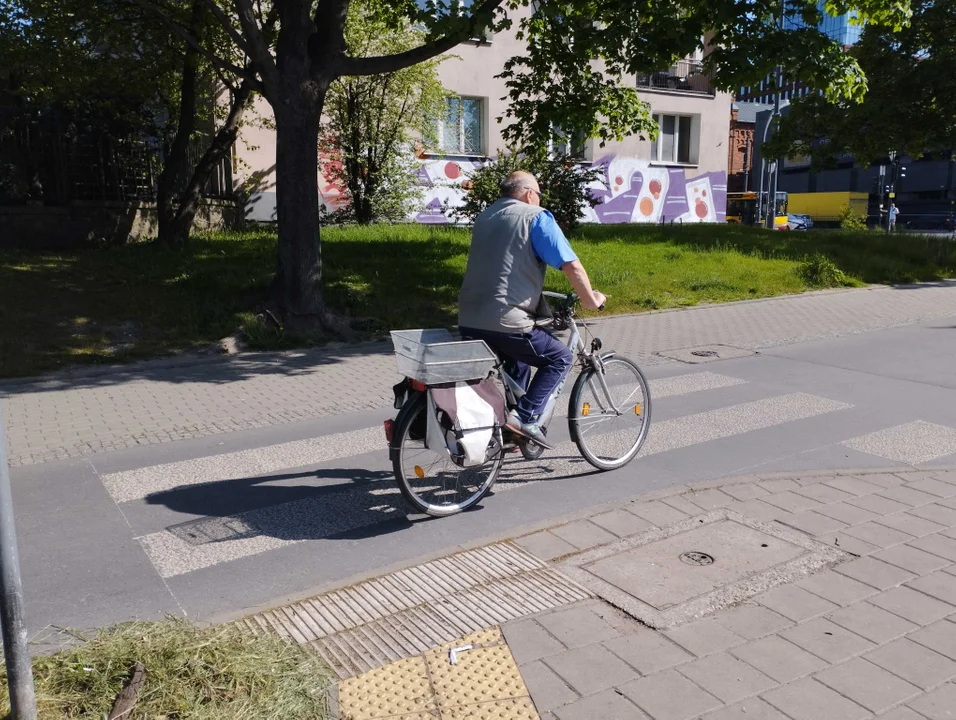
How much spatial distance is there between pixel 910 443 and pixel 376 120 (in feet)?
51.8

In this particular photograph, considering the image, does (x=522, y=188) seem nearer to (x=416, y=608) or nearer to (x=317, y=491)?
(x=317, y=491)

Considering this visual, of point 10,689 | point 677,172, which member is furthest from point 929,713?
point 677,172

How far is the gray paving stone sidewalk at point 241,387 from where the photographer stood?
23.0 ft

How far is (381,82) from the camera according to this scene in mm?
19453

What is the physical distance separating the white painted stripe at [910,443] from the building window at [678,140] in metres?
25.8

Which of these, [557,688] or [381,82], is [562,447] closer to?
[557,688]

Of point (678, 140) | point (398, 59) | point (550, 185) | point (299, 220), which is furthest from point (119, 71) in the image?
point (678, 140)

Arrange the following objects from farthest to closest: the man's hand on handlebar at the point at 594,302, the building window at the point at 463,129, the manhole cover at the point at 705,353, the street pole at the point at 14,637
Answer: the building window at the point at 463,129 → the manhole cover at the point at 705,353 → the man's hand on handlebar at the point at 594,302 → the street pole at the point at 14,637

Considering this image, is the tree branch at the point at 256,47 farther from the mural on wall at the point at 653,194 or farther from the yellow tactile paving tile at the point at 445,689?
the mural on wall at the point at 653,194

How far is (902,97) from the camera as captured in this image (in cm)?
1978

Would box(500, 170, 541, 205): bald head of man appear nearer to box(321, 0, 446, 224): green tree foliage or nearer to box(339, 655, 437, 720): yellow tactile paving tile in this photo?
box(339, 655, 437, 720): yellow tactile paving tile

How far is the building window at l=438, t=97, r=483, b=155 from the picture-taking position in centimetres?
2581

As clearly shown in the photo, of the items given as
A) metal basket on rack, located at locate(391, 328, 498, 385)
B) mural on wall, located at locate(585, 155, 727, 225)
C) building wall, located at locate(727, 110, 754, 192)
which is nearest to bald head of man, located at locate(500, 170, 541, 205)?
metal basket on rack, located at locate(391, 328, 498, 385)

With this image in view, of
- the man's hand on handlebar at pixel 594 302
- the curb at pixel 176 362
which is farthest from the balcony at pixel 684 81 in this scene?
the man's hand on handlebar at pixel 594 302
